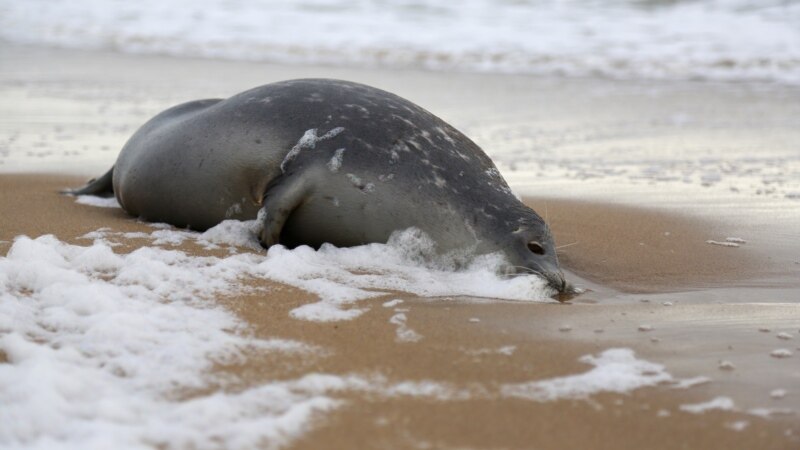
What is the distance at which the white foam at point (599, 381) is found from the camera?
2350 millimetres

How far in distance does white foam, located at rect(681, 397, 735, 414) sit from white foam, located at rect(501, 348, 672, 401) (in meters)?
0.14

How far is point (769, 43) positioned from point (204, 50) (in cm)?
730

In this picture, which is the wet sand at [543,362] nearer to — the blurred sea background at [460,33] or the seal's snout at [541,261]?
the seal's snout at [541,261]

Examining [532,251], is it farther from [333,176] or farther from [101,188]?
[101,188]

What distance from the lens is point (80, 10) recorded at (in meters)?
17.3

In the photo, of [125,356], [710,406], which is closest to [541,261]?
[710,406]

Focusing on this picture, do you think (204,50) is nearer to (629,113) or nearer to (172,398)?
(629,113)

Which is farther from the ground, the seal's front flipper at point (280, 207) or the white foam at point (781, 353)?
the seal's front flipper at point (280, 207)

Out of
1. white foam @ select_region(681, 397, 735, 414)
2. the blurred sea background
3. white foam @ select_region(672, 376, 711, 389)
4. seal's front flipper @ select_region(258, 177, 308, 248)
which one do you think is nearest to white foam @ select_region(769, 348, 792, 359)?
white foam @ select_region(672, 376, 711, 389)

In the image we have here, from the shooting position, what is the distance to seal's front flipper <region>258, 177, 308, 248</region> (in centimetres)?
363

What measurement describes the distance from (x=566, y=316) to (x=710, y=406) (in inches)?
30.4

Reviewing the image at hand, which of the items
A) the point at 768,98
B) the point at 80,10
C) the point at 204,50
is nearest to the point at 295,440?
the point at 768,98

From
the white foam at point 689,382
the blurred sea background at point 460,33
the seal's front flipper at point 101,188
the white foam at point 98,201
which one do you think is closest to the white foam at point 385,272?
the white foam at point 689,382

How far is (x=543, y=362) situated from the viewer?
101 inches
